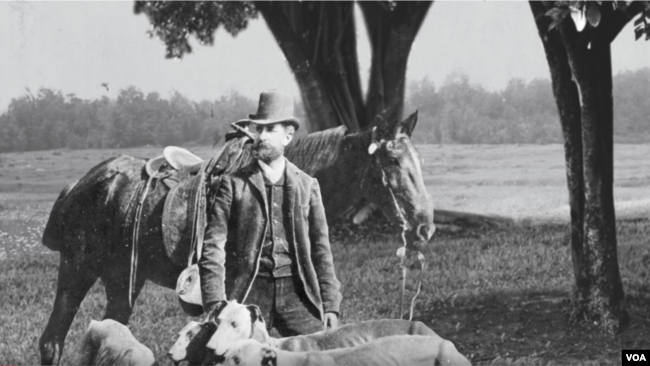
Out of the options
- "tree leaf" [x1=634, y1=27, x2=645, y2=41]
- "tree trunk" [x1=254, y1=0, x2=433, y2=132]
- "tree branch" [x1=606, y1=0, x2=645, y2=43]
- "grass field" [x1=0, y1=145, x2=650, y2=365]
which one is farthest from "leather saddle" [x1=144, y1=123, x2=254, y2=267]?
"tree branch" [x1=606, y1=0, x2=645, y2=43]

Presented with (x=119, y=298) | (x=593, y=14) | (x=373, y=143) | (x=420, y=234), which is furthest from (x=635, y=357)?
(x=119, y=298)

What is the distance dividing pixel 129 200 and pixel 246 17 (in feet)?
5.50

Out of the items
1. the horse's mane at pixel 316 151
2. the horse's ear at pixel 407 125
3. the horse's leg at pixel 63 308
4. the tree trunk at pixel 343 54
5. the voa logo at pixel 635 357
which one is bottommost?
the voa logo at pixel 635 357

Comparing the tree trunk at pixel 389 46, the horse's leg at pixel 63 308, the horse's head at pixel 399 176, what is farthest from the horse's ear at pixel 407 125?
the horse's leg at pixel 63 308

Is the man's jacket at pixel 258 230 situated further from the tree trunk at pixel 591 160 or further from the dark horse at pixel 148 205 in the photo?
the tree trunk at pixel 591 160

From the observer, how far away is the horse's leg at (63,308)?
456 centimetres

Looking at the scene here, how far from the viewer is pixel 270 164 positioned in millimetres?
3730

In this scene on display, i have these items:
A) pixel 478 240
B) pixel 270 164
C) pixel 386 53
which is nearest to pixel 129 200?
pixel 270 164

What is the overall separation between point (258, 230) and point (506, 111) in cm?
287

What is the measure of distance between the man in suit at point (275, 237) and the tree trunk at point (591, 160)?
2.30m

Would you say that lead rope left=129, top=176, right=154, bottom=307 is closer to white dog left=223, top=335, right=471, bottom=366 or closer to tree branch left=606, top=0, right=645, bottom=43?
white dog left=223, top=335, right=471, bottom=366

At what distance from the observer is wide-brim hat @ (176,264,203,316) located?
3859 mm

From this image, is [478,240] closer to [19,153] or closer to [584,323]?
[584,323]

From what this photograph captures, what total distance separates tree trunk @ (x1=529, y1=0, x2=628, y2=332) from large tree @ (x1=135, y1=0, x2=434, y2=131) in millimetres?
997
